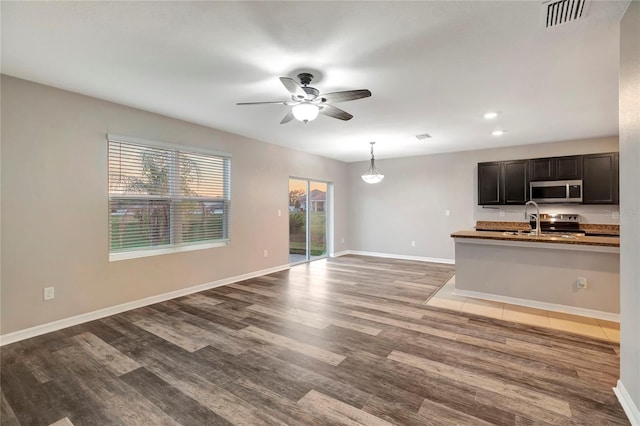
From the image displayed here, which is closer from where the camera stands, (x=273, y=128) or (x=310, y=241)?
(x=273, y=128)

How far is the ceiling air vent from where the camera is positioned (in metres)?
1.84

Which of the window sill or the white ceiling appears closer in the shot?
the white ceiling

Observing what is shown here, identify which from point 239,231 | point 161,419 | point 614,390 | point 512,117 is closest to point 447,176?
point 512,117

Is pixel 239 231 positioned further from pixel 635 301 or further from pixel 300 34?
pixel 635 301

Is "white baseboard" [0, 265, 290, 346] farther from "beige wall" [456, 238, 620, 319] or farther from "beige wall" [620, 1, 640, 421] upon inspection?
"beige wall" [620, 1, 640, 421]

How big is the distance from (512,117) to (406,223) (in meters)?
3.62

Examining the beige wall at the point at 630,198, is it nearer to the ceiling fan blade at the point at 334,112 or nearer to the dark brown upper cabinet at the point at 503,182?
the ceiling fan blade at the point at 334,112

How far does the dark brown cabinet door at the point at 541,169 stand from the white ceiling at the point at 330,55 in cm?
157

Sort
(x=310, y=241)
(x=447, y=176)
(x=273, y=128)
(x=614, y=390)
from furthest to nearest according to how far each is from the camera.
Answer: (x=310, y=241)
(x=447, y=176)
(x=273, y=128)
(x=614, y=390)

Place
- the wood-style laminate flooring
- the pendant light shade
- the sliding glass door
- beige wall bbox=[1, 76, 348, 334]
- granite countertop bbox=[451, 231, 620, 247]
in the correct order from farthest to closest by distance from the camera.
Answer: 1. the sliding glass door
2. granite countertop bbox=[451, 231, 620, 247]
3. beige wall bbox=[1, 76, 348, 334]
4. the pendant light shade
5. the wood-style laminate flooring

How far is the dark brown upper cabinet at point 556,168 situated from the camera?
5301mm

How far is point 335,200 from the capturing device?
7.84 m

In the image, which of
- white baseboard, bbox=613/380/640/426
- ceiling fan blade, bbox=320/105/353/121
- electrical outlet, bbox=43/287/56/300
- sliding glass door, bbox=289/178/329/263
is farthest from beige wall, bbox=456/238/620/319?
electrical outlet, bbox=43/287/56/300

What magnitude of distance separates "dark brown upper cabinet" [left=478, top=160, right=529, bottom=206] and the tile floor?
8.82 ft
